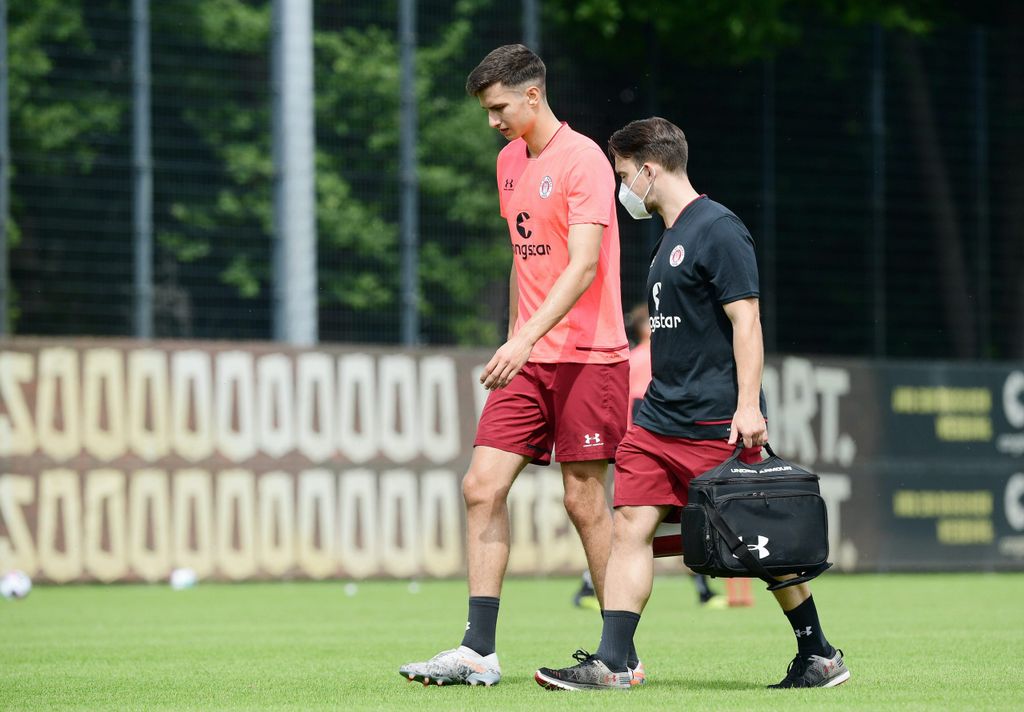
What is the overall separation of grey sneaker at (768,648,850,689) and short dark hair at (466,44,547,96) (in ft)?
7.91

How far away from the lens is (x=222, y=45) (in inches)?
727

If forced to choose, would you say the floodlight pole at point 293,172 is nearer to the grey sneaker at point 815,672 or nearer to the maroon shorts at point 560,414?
the maroon shorts at point 560,414

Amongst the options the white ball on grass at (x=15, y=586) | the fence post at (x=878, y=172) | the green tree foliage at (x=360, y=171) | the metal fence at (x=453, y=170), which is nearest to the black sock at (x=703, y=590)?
the white ball on grass at (x=15, y=586)

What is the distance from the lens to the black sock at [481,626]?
7430 mm

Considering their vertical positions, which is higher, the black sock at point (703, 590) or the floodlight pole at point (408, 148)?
the floodlight pole at point (408, 148)

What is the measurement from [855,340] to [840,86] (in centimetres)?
267

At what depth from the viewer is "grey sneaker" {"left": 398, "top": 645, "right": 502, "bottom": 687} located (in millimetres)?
7367

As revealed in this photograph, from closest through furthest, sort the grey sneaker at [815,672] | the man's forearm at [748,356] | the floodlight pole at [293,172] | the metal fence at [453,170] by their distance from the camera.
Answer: the man's forearm at [748,356]
the grey sneaker at [815,672]
the metal fence at [453,170]
the floodlight pole at [293,172]

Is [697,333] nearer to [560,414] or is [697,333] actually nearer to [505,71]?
[560,414]

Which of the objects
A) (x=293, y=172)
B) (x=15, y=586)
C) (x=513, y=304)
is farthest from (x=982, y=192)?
(x=513, y=304)

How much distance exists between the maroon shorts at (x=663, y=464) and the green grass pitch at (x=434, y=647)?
714mm

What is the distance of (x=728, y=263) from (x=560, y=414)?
1.01 m

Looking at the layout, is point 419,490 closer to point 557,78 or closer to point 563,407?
point 557,78

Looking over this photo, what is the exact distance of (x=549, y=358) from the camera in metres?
7.64
